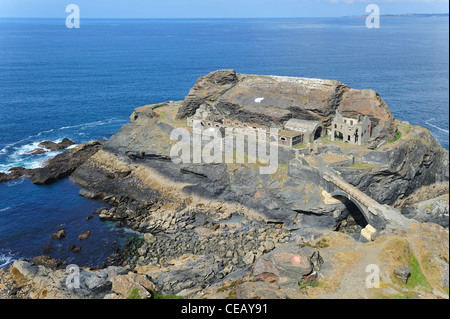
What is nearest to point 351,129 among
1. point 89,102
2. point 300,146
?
point 300,146

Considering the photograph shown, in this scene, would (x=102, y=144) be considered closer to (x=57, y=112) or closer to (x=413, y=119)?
(x=57, y=112)

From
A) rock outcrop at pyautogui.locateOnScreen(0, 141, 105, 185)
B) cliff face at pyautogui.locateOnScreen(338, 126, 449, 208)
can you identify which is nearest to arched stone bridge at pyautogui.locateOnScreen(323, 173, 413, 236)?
cliff face at pyautogui.locateOnScreen(338, 126, 449, 208)

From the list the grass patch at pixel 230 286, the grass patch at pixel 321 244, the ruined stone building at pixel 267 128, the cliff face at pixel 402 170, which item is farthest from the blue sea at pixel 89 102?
the grass patch at pixel 321 244

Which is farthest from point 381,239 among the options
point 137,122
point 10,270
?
point 137,122

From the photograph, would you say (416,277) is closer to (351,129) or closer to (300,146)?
(300,146)

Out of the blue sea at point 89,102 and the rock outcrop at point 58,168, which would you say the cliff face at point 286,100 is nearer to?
the rock outcrop at point 58,168
